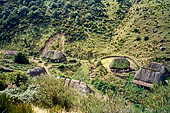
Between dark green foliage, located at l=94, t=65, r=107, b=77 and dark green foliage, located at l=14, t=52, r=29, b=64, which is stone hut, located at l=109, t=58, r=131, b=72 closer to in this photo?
dark green foliage, located at l=94, t=65, r=107, b=77

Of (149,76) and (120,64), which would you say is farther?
(120,64)

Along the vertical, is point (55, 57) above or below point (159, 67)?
above

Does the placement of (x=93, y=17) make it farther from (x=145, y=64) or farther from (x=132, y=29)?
(x=145, y=64)

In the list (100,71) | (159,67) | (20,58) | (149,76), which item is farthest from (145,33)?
(20,58)

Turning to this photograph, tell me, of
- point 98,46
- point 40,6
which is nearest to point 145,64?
point 98,46

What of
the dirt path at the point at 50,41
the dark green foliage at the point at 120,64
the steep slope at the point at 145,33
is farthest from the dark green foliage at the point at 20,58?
the steep slope at the point at 145,33

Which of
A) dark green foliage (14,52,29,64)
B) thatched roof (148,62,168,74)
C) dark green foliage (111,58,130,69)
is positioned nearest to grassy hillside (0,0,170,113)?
dark green foliage (14,52,29,64)

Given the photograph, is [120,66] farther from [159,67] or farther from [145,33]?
[145,33]

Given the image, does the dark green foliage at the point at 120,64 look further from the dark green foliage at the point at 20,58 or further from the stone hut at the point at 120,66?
the dark green foliage at the point at 20,58
